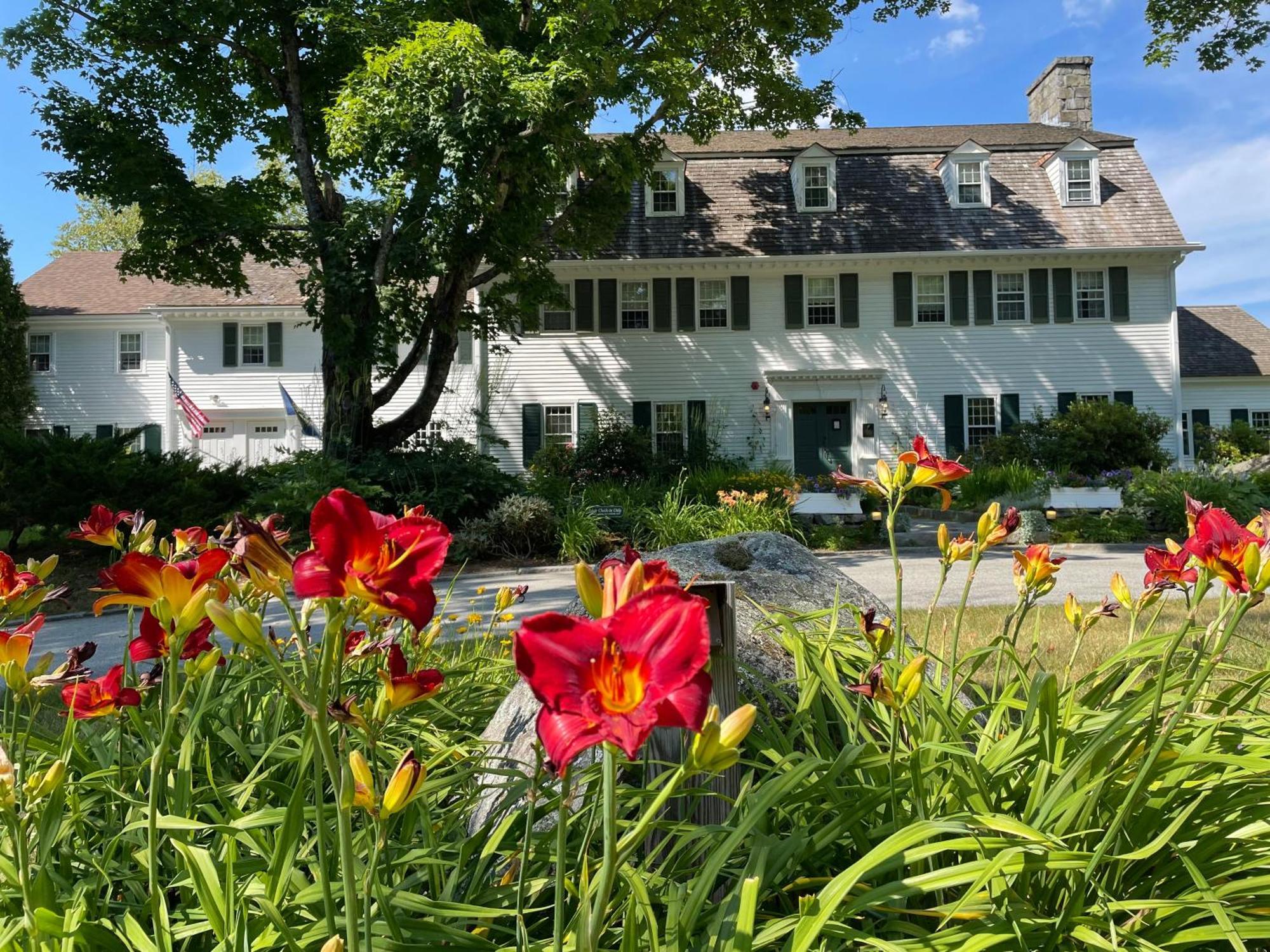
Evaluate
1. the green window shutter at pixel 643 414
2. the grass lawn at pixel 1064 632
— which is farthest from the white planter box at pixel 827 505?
the grass lawn at pixel 1064 632

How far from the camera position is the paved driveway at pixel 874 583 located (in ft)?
20.9

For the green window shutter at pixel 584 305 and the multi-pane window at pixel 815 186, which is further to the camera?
the multi-pane window at pixel 815 186

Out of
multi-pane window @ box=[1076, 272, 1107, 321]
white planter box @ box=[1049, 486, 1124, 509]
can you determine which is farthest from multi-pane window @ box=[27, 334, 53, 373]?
multi-pane window @ box=[1076, 272, 1107, 321]

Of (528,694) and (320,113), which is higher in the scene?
(320,113)

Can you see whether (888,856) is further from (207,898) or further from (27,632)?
(27,632)

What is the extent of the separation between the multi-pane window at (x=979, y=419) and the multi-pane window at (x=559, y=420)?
9557 millimetres

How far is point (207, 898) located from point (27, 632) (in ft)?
2.42

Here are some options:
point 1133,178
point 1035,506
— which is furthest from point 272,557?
point 1133,178

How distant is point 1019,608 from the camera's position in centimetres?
187

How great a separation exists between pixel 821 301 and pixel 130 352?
2020 cm

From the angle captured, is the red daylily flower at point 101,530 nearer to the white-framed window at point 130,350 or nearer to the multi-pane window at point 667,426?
the multi-pane window at point 667,426

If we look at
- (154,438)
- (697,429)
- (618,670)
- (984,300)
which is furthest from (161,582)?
(154,438)

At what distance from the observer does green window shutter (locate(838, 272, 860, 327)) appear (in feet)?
64.1

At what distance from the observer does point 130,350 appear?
24031mm
